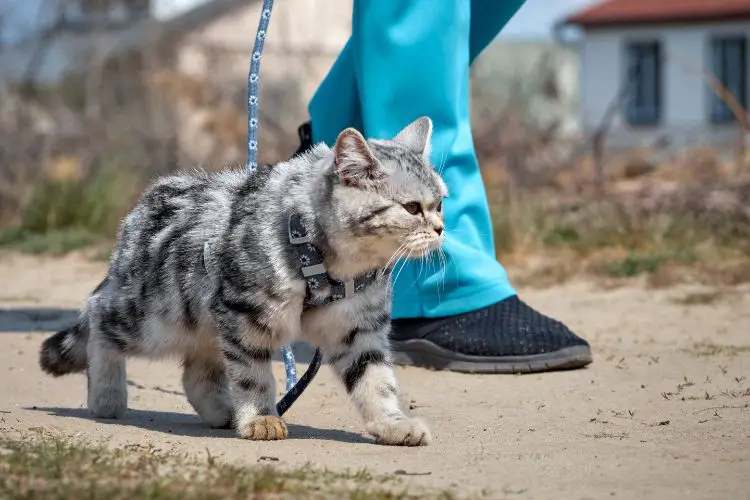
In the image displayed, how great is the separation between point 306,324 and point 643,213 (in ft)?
17.2

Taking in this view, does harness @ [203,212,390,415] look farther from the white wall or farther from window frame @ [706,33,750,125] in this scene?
window frame @ [706,33,750,125]

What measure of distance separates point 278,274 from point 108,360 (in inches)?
34.4

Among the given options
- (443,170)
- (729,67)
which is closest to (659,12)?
(729,67)

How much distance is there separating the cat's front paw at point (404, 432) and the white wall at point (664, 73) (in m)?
21.8

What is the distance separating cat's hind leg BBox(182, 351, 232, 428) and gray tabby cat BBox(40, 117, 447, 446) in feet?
0.04

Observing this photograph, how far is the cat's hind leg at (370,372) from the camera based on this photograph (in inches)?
133

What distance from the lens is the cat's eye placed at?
3.36m

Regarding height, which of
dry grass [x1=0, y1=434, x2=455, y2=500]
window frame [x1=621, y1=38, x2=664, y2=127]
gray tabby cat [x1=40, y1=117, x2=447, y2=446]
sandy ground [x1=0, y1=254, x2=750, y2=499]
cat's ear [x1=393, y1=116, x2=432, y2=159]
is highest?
window frame [x1=621, y1=38, x2=664, y2=127]

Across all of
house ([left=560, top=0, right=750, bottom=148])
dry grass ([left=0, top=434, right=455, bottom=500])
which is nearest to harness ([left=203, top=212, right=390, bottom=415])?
dry grass ([left=0, top=434, right=455, bottom=500])

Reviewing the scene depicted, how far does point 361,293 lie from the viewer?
3367mm

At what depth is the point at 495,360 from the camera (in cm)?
445

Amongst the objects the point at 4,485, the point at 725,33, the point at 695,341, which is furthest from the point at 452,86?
the point at 725,33

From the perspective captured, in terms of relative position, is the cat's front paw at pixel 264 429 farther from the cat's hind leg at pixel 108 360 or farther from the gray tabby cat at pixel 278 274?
the cat's hind leg at pixel 108 360

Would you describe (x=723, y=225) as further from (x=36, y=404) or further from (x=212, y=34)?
(x=212, y=34)
